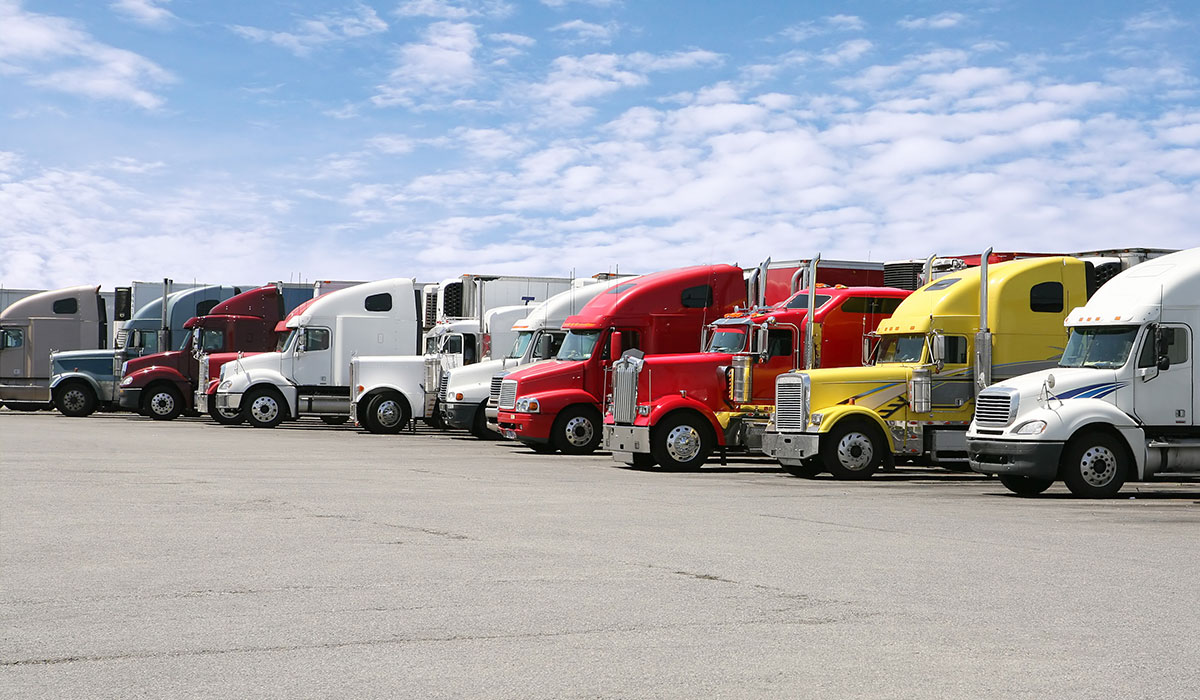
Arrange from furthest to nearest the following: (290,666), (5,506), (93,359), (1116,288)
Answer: (93,359), (1116,288), (5,506), (290,666)

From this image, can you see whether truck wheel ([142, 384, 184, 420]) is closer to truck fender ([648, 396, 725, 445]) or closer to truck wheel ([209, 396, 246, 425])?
truck wheel ([209, 396, 246, 425])

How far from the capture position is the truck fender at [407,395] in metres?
32.6

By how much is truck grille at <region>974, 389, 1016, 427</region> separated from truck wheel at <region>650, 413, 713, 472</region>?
5.02 m

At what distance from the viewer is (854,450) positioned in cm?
2008

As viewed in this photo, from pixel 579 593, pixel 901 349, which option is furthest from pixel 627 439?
pixel 579 593

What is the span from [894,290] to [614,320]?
5.14 metres

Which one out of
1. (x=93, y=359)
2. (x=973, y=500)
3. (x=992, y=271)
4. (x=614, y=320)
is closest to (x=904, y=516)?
(x=973, y=500)

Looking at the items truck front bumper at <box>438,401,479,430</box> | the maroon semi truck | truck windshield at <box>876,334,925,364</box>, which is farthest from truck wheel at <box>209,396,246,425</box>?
truck windshield at <box>876,334,925,364</box>

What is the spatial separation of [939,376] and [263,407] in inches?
762

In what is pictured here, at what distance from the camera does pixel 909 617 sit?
770 cm

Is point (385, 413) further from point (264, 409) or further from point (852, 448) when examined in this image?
point (852, 448)

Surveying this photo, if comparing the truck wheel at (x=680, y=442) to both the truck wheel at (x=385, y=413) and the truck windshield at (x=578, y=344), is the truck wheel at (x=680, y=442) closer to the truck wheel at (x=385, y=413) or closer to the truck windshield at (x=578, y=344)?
the truck windshield at (x=578, y=344)

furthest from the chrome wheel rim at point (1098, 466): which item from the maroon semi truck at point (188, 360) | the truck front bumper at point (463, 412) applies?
the maroon semi truck at point (188, 360)

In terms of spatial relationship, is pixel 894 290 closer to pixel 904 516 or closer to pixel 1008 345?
pixel 1008 345
